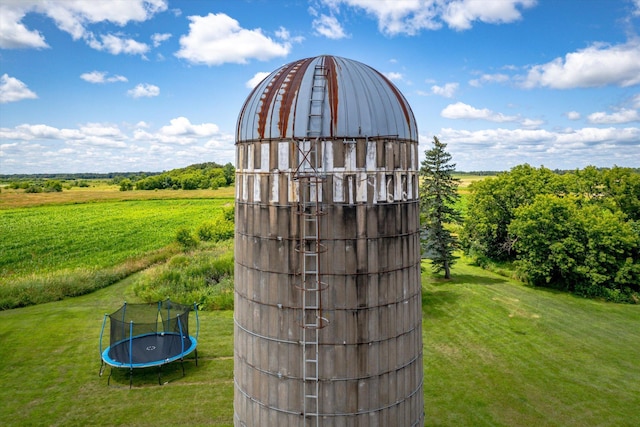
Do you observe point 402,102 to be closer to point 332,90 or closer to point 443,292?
point 332,90

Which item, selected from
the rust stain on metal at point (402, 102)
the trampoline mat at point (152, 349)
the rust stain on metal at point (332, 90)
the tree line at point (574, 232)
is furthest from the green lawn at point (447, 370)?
the rust stain on metal at point (332, 90)

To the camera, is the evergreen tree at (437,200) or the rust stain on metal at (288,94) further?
the evergreen tree at (437,200)

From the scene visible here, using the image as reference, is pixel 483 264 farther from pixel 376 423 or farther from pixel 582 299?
pixel 376 423

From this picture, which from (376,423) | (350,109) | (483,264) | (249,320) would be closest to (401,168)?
(350,109)

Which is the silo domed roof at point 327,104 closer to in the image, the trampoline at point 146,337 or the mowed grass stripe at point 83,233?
the trampoline at point 146,337

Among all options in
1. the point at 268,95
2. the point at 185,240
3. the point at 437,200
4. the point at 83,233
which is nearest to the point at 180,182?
the point at 83,233

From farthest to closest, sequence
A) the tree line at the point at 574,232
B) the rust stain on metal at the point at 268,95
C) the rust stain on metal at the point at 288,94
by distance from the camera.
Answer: the tree line at the point at 574,232 → the rust stain on metal at the point at 268,95 → the rust stain on metal at the point at 288,94

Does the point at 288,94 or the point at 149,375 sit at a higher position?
the point at 288,94
